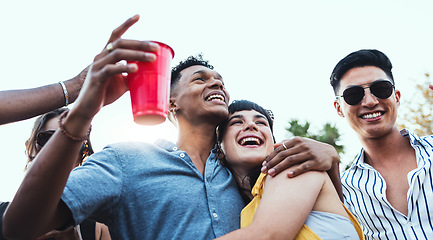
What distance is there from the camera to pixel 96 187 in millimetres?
2004

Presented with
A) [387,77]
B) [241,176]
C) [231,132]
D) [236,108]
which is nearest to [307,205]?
[241,176]

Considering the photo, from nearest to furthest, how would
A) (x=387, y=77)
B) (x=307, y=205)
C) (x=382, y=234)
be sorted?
(x=307, y=205) → (x=382, y=234) → (x=387, y=77)

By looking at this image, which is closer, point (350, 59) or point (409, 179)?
point (409, 179)

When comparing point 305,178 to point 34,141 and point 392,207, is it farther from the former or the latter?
point 34,141

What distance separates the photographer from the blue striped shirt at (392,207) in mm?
3172

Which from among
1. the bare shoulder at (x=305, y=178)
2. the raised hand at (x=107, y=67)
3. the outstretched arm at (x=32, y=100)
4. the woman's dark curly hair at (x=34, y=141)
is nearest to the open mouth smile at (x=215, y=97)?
the bare shoulder at (x=305, y=178)

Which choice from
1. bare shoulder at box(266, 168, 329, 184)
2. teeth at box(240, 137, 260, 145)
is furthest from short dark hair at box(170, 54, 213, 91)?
bare shoulder at box(266, 168, 329, 184)

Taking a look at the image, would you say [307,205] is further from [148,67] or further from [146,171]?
[148,67]

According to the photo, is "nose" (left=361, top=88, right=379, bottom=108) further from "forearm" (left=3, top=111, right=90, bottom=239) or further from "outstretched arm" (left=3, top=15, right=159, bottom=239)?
"forearm" (left=3, top=111, right=90, bottom=239)

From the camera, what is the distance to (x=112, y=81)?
173cm

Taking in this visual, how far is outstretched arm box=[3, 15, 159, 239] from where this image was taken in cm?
155

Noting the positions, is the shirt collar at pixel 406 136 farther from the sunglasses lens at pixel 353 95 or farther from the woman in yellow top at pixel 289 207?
the woman in yellow top at pixel 289 207

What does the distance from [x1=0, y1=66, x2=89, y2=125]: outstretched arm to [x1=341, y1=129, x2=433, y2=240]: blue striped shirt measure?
278cm

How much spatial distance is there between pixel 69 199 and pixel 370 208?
2.75 meters
